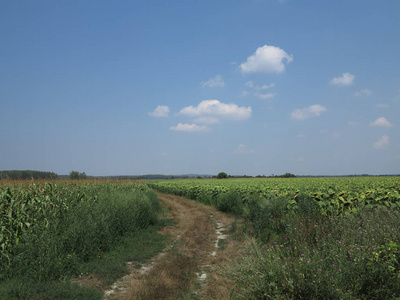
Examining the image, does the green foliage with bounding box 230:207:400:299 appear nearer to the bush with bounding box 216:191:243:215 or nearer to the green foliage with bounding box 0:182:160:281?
the green foliage with bounding box 0:182:160:281

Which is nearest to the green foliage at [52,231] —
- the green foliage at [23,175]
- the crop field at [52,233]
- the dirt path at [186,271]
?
the crop field at [52,233]

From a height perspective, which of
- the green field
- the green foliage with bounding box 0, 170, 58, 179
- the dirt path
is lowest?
the dirt path

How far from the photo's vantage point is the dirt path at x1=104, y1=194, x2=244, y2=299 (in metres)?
6.06

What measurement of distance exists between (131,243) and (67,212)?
2.74 m

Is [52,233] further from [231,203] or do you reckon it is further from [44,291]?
[231,203]

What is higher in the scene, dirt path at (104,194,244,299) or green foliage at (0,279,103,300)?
green foliage at (0,279,103,300)

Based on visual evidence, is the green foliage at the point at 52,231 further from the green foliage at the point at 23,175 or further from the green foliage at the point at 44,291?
the green foliage at the point at 23,175

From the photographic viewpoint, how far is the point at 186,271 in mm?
7441

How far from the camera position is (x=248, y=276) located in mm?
4648

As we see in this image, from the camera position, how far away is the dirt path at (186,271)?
6059 millimetres

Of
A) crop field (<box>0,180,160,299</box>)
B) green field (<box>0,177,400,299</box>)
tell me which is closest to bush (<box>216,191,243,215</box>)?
green field (<box>0,177,400,299</box>)

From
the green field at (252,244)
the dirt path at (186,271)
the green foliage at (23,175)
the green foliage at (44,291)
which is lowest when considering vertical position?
the dirt path at (186,271)

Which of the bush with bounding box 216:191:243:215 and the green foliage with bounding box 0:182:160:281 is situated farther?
A: the bush with bounding box 216:191:243:215

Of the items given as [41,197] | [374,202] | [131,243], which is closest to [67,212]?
[41,197]
